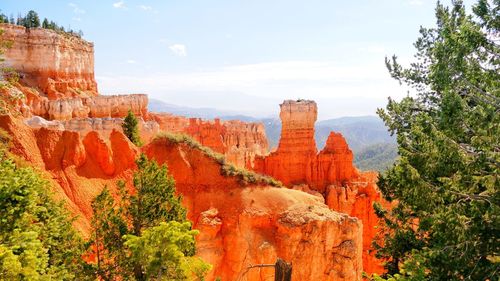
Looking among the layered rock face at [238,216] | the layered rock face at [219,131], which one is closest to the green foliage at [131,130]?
the layered rock face at [238,216]

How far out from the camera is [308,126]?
54438 millimetres

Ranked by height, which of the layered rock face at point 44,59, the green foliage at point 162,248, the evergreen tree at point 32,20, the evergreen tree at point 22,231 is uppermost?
the evergreen tree at point 32,20

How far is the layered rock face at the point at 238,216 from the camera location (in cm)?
2477

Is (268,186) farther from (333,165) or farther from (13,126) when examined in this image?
(333,165)

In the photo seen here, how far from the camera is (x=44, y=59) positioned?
2162 inches

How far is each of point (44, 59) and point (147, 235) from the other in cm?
4844

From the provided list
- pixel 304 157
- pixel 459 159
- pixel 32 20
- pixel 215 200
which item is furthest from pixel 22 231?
pixel 32 20

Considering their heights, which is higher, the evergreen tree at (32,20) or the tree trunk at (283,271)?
the evergreen tree at (32,20)

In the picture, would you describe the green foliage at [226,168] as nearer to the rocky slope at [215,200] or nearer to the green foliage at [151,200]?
the rocky slope at [215,200]

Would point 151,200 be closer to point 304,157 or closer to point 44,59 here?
point 304,157

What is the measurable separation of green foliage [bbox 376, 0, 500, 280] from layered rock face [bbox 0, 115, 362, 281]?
13563 mm

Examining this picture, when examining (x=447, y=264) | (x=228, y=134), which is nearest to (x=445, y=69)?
(x=447, y=264)

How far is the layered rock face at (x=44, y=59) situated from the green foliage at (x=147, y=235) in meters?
40.7

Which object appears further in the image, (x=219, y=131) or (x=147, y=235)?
(x=219, y=131)
